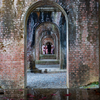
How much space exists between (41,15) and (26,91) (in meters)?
6.89

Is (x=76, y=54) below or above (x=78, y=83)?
above

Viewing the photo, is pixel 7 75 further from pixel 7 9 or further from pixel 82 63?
pixel 82 63

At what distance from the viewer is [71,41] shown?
5.66m

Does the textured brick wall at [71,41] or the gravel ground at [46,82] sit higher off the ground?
the textured brick wall at [71,41]

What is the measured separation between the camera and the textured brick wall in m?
5.59

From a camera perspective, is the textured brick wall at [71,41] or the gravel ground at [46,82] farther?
the gravel ground at [46,82]

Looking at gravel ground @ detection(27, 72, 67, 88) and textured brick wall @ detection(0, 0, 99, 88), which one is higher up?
textured brick wall @ detection(0, 0, 99, 88)

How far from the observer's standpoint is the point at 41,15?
10562 millimetres

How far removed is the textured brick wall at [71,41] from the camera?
5586 mm

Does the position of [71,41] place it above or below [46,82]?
above

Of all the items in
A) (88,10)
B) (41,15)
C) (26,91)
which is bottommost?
(26,91)

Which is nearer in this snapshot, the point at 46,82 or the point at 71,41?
the point at 71,41

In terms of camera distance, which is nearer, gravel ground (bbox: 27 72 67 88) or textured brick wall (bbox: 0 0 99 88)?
textured brick wall (bbox: 0 0 99 88)

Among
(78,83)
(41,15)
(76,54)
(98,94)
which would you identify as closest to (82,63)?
(76,54)
